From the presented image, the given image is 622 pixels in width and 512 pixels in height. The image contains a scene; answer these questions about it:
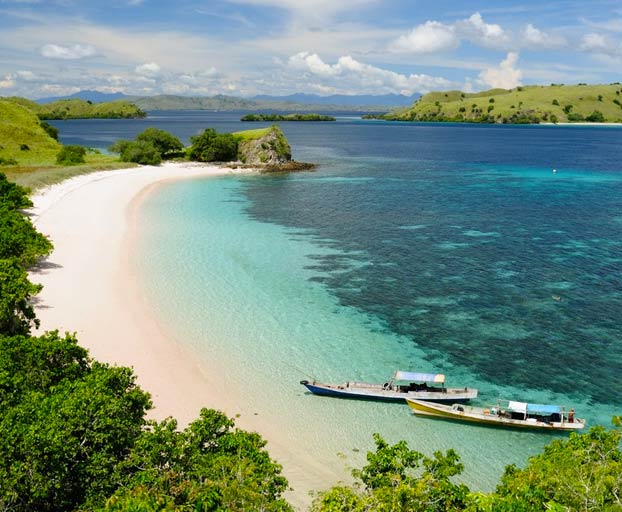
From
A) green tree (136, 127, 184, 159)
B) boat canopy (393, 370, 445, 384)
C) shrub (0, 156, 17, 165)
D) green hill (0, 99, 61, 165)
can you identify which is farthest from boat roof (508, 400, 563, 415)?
green hill (0, 99, 61, 165)

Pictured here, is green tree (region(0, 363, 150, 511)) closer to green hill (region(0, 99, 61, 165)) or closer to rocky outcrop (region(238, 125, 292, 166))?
green hill (region(0, 99, 61, 165))

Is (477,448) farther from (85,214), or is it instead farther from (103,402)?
(85,214)

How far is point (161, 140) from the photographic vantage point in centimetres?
12712

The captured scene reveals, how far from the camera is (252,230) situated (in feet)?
225

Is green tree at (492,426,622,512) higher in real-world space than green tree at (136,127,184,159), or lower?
lower

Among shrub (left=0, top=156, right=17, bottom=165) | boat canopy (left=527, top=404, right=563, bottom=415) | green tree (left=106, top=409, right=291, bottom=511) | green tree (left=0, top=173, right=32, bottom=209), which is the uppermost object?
shrub (left=0, top=156, right=17, bottom=165)

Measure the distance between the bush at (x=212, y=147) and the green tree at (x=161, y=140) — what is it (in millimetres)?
5910

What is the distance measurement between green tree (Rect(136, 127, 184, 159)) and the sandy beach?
52941mm

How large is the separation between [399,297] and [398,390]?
16.0m

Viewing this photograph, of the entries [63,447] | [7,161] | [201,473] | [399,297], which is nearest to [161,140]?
[7,161]

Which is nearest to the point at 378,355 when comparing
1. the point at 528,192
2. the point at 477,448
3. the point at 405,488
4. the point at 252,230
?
the point at 477,448

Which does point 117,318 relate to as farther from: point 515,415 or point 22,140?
point 22,140

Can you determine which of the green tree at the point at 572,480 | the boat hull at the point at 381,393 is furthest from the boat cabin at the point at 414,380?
the green tree at the point at 572,480

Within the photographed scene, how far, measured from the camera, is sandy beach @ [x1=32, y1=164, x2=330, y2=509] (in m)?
29.1
